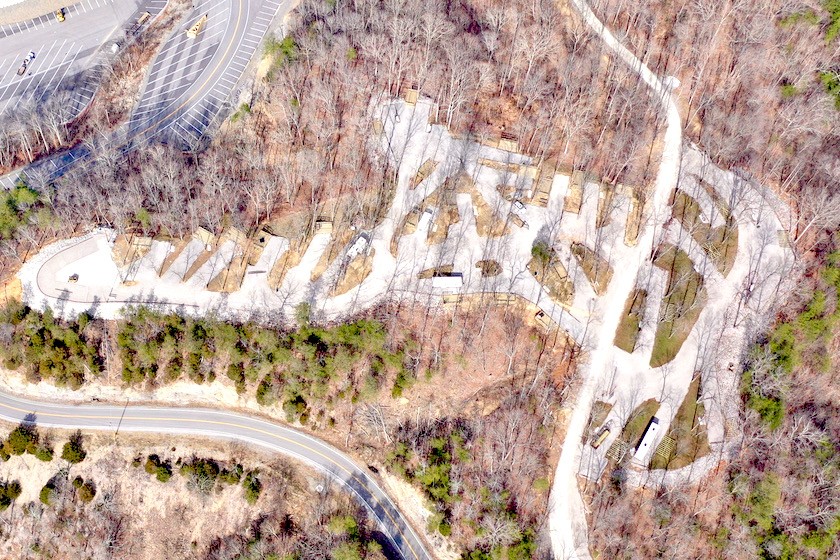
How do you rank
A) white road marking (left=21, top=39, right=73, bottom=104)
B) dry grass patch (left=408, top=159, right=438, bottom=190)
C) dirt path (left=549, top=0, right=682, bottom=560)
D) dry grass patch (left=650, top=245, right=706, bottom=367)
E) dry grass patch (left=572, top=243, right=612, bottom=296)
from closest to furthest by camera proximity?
dirt path (left=549, top=0, right=682, bottom=560), dry grass patch (left=650, top=245, right=706, bottom=367), dry grass patch (left=572, top=243, right=612, bottom=296), dry grass patch (left=408, top=159, right=438, bottom=190), white road marking (left=21, top=39, right=73, bottom=104)

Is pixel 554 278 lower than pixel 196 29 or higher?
lower

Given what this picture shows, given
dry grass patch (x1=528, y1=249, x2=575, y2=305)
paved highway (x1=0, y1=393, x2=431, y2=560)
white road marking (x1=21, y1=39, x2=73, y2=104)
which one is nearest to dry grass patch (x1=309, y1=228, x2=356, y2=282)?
paved highway (x1=0, y1=393, x2=431, y2=560)

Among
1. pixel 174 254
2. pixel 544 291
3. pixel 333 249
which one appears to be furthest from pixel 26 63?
pixel 544 291

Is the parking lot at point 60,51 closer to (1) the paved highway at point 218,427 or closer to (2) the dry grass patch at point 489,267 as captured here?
(1) the paved highway at point 218,427

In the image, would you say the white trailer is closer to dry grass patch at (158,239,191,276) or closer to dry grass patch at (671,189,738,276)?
dry grass patch at (671,189,738,276)

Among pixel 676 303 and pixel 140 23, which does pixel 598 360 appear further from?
pixel 140 23

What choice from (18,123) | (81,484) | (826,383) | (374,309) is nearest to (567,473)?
(374,309)
